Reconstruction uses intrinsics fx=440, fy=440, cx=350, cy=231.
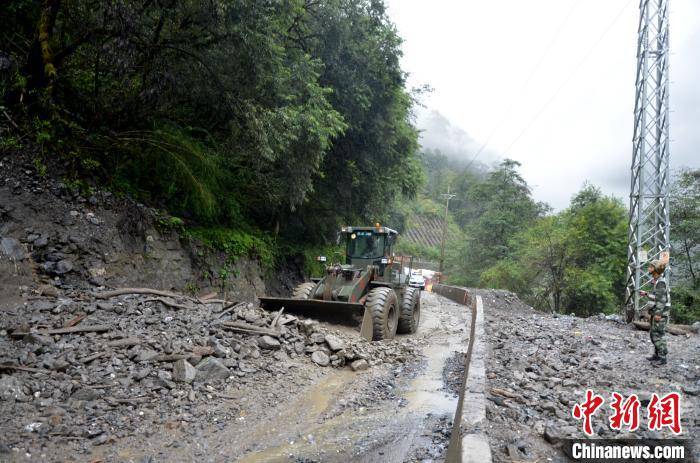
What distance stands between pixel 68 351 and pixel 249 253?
25.9 ft

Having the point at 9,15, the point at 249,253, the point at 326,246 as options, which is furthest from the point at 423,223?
the point at 9,15

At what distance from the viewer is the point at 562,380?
570 centimetres

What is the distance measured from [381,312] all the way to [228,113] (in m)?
5.77

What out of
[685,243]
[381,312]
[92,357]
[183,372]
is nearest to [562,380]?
[381,312]

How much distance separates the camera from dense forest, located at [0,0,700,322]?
7.86 meters

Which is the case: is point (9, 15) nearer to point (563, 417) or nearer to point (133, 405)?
point (133, 405)

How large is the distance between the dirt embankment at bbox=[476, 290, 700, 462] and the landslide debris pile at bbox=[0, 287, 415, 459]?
2.64 meters

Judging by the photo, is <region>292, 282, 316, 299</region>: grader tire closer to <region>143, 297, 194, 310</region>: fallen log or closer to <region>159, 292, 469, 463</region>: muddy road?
<region>159, 292, 469, 463</region>: muddy road

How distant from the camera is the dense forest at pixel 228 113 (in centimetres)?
786

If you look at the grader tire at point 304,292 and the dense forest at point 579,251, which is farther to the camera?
the dense forest at point 579,251

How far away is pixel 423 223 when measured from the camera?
87.8 m

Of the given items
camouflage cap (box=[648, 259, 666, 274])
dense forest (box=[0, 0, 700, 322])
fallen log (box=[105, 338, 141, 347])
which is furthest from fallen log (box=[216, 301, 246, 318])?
camouflage cap (box=[648, 259, 666, 274])

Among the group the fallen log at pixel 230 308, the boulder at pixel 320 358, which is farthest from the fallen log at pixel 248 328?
the boulder at pixel 320 358

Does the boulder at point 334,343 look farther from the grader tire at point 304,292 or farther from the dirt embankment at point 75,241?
the dirt embankment at point 75,241
